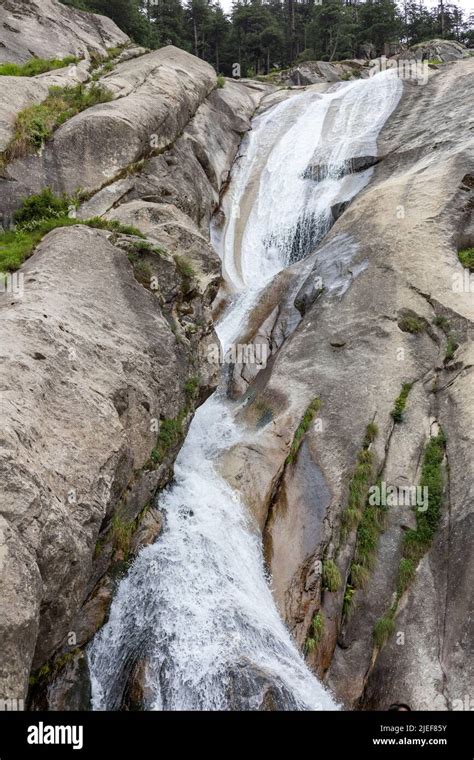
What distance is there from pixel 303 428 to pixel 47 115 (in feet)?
45.6

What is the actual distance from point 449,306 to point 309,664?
9.86 metres

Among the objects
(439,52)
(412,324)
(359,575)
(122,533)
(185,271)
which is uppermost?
(439,52)

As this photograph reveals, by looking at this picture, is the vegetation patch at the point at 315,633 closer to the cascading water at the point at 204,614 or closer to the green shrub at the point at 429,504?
the cascading water at the point at 204,614

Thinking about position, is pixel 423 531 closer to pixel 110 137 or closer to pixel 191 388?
pixel 191 388

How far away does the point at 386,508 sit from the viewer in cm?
1217

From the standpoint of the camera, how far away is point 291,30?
6284 cm

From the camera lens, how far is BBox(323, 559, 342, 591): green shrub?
11.1m

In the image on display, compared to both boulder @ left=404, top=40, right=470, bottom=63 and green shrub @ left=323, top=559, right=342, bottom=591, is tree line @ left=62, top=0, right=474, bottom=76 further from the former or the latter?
green shrub @ left=323, top=559, right=342, bottom=591

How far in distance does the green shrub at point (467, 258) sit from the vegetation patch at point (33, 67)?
58.7 feet

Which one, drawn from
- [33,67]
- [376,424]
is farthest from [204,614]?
[33,67]

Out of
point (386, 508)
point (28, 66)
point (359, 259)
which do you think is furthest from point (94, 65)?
point (386, 508)

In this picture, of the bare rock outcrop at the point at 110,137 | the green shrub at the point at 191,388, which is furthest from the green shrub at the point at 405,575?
the bare rock outcrop at the point at 110,137

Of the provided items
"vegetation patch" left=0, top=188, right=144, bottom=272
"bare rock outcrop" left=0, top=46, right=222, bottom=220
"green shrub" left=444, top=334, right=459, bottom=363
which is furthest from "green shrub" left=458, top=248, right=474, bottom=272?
"bare rock outcrop" left=0, top=46, right=222, bottom=220

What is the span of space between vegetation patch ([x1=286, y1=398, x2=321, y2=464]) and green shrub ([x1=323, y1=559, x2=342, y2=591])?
2.62 meters
